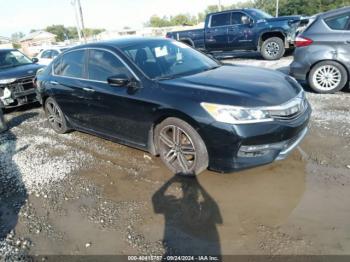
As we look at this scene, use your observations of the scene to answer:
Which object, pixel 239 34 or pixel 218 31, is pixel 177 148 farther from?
pixel 218 31

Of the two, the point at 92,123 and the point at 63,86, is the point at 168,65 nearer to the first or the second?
the point at 92,123

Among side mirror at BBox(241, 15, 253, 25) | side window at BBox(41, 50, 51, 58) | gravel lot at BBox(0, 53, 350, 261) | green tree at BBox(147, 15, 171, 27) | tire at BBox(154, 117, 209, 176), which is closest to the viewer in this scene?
gravel lot at BBox(0, 53, 350, 261)

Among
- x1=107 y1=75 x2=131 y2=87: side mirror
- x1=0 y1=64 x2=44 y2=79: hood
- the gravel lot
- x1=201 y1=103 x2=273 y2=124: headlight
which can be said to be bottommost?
the gravel lot

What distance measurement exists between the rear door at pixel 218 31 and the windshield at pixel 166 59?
7.69 metres

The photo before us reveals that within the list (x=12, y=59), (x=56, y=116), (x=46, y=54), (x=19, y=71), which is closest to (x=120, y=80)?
(x=56, y=116)

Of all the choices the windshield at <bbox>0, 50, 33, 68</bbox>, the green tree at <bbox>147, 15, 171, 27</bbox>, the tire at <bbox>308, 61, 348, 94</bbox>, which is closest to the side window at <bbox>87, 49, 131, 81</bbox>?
the tire at <bbox>308, 61, 348, 94</bbox>

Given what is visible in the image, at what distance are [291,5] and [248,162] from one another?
53381 mm

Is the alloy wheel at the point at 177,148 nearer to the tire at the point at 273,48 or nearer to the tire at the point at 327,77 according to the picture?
the tire at the point at 327,77

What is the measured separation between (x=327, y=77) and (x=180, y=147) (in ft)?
14.3

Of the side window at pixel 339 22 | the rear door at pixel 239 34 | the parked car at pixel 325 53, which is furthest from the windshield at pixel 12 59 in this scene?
the side window at pixel 339 22

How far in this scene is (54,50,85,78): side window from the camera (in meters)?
4.64

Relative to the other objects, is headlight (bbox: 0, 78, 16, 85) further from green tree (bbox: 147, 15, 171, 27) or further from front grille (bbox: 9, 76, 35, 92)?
green tree (bbox: 147, 15, 171, 27)

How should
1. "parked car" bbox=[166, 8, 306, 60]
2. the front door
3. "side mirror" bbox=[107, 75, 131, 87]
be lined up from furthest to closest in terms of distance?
1. "parked car" bbox=[166, 8, 306, 60]
2. the front door
3. "side mirror" bbox=[107, 75, 131, 87]

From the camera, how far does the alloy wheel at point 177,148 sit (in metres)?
3.46
